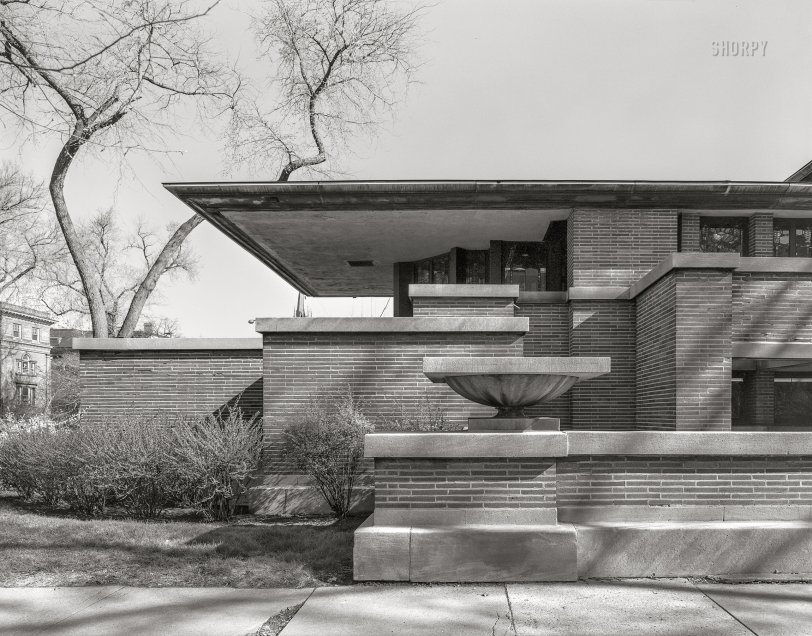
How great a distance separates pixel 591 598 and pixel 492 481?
135cm

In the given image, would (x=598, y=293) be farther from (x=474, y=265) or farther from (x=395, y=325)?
(x=474, y=265)

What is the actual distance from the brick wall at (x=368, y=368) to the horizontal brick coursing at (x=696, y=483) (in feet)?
16.7

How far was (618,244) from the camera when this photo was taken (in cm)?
1434

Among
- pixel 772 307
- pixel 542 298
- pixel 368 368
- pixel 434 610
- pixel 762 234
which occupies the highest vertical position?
pixel 762 234

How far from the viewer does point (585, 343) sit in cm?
1402

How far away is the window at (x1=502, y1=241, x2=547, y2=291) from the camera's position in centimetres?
1706

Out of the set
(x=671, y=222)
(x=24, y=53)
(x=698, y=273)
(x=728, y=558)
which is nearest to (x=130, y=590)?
(x=728, y=558)

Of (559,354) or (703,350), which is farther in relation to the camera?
(559,354)

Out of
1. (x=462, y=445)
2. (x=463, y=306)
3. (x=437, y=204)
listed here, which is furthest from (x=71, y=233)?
(x=462, y=445)

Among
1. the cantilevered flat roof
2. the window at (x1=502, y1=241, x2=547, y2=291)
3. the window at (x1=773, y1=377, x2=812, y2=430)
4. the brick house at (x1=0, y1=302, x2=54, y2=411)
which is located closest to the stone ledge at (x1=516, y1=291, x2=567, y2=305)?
the cantilevered flat roof

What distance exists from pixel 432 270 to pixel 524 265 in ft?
11.6

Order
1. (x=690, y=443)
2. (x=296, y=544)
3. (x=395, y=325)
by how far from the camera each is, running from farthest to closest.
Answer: (x=395, y=325) → (x=296, y=544) → (x=690, y=443)

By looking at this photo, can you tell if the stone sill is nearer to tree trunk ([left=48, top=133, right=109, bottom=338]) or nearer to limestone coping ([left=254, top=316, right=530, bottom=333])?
limestone coping ([left=254, top=316, right=530, bottom=333])

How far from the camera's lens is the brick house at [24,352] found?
6011 cm
